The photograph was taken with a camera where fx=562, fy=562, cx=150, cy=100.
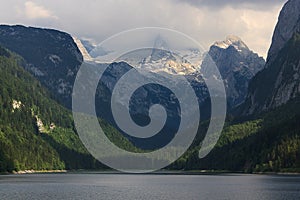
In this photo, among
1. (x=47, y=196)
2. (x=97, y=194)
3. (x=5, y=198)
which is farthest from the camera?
(x=97, y=194)

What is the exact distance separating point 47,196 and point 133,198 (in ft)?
69.6

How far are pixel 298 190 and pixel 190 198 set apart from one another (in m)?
36.8

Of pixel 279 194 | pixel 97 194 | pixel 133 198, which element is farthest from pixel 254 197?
pixel 97 194

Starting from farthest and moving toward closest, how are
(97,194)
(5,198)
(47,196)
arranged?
(97,194) < (47,196) < (5,198)

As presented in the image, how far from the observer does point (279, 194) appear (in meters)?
140

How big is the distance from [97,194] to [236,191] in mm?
37836

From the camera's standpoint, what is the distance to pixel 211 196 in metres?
138

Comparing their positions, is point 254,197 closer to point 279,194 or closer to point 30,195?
point 279,194

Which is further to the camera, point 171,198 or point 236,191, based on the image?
point 236,191

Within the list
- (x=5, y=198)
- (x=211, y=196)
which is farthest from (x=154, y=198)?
(x=5, y=198)

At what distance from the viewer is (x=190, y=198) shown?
432 feet

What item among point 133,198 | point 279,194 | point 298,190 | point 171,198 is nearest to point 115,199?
point 133,198

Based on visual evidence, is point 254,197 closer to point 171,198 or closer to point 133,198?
point 171,198

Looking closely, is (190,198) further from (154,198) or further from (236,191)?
(236,191)
